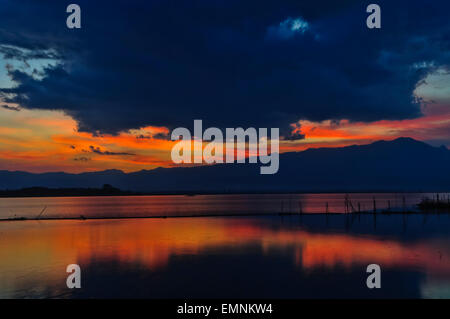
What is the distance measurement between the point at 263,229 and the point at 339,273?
22330 millimetres

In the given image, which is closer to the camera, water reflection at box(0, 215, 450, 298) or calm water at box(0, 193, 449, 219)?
water reflection at box(0, 215, 450, 298)

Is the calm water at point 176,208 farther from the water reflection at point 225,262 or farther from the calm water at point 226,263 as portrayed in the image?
the calm water at point 226,263

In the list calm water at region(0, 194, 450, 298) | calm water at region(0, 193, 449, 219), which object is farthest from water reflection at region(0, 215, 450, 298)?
calm water at region(0, 193, 449, 219)

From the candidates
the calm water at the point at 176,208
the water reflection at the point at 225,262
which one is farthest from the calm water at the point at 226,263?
the calm water at the point at 176,208

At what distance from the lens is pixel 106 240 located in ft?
112

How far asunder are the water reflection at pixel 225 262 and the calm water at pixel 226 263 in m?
0.06

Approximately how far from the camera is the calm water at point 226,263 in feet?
57.6

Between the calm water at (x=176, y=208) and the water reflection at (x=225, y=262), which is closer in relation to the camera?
the water reflection at (x=225, y=262)

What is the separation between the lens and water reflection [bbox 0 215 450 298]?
17.6 metres

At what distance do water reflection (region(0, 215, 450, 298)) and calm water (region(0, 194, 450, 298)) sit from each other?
0.18 feet

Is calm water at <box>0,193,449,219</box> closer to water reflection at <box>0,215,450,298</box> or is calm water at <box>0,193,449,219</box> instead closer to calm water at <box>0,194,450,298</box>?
water reflection at <box>0,215,450,298</box>

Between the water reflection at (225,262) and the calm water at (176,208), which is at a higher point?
the water reflection at (225,262)
